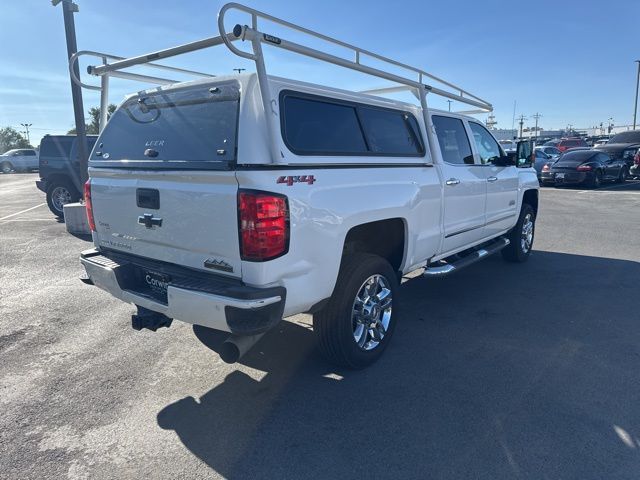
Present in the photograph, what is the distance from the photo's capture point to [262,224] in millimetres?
2805

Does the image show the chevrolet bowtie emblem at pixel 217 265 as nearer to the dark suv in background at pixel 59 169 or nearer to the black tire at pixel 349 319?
the black tire at pixel 349 319

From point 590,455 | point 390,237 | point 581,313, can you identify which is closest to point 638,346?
point 581,313

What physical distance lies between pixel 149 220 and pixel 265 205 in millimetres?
1026

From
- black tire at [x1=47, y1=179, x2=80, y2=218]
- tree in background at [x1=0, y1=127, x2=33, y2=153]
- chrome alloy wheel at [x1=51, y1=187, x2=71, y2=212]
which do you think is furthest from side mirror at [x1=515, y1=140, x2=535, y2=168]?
tree in background at [x1=0, y1=127, x2=33, y2=153]

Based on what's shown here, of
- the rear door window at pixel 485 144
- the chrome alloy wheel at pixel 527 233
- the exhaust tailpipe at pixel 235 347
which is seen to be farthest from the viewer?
the chrome alloy wheel at pixel 527 233

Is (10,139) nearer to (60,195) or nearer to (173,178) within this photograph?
(60,195)

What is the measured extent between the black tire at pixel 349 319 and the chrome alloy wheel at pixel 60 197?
1023cm

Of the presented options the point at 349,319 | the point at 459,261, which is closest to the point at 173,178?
the point at 349,319

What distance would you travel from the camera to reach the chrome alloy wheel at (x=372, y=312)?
378 centimetres

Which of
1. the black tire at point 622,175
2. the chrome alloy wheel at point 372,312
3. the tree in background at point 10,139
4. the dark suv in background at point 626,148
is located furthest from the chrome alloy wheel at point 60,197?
the tree in background at point 10,139

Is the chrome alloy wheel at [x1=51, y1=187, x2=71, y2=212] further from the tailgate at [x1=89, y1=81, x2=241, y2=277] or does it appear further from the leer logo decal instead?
the leer logo decal

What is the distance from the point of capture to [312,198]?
10.1 feet

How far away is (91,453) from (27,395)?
102 centimetres

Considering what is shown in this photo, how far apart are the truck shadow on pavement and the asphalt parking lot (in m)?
0.01
